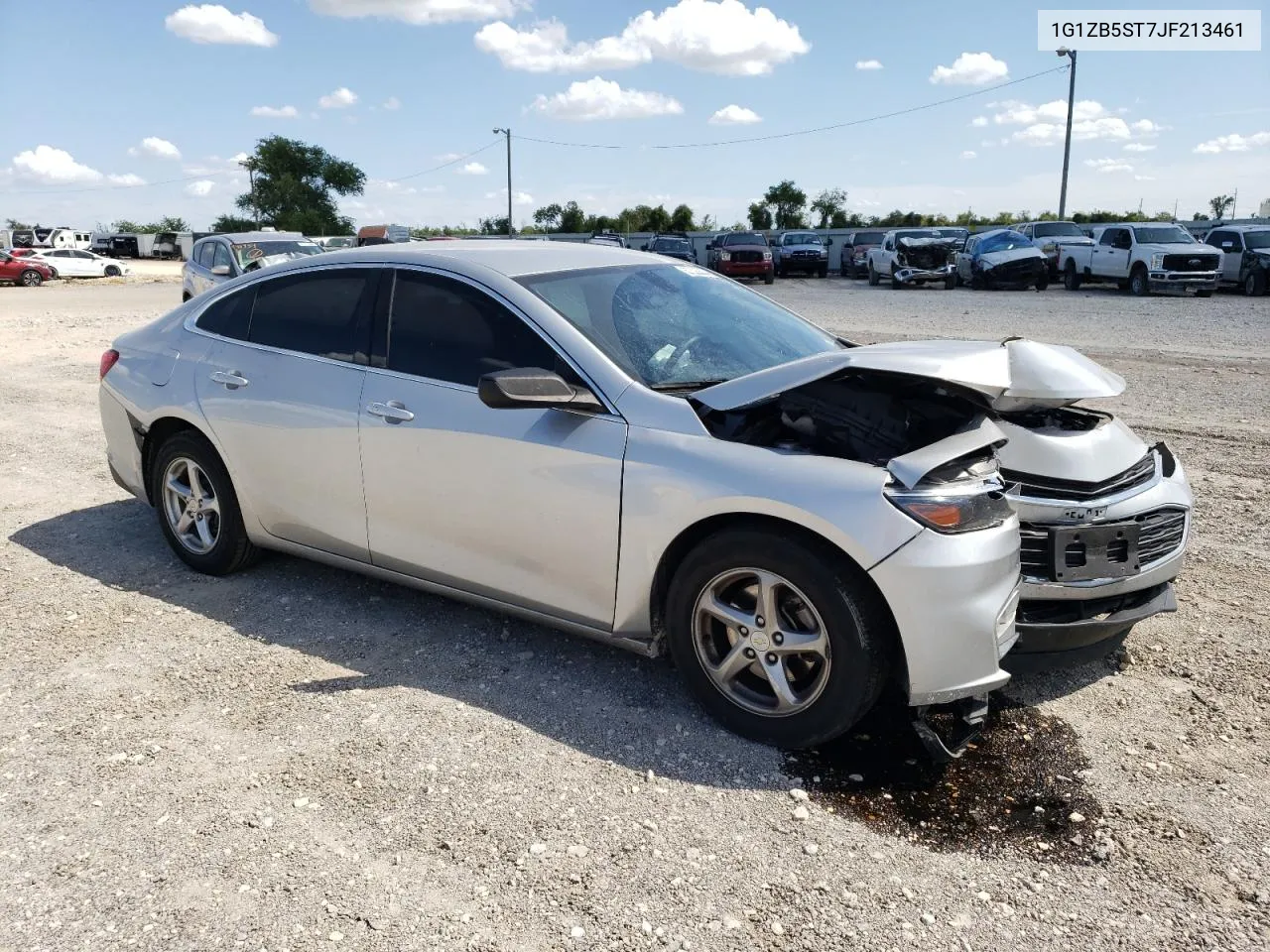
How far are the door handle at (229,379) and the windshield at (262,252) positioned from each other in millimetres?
12136

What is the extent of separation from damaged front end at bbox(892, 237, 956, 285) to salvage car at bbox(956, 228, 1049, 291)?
553 mm

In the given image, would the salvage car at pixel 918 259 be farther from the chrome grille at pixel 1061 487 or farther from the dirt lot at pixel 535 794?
the chrome grille at pixel 1061 487

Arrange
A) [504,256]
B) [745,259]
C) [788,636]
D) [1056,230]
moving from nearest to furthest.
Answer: [788,636] < [504,256] < [1056,230] < [745,259]

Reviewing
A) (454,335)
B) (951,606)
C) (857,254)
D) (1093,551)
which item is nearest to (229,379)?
(454,335)

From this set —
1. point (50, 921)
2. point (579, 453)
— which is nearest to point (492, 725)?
point (579, 453)

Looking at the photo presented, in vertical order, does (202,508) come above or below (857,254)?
below

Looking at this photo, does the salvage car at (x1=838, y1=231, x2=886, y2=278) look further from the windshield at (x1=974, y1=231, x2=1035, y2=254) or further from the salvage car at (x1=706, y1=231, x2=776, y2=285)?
the windshield at (x1=974, y1=231, x2=1035, y2=254)

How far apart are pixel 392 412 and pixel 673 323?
3.91 ft

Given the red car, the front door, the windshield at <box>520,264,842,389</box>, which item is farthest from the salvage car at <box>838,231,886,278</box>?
the front door

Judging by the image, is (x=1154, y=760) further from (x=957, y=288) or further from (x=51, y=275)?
(x=51, y=275)

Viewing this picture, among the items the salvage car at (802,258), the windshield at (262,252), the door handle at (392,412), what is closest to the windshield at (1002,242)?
the salvage car at (802,258)

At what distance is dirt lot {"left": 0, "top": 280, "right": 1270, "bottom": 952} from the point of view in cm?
262

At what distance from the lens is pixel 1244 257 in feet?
78.6

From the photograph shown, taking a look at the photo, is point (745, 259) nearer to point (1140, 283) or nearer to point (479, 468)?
point (1140, 283)
